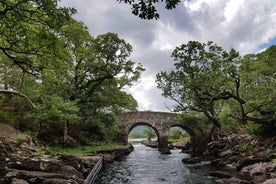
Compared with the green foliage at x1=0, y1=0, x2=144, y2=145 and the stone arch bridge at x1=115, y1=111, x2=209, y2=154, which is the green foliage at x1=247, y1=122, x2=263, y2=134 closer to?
the green foliage at x1=0, y1=0, x2=144, y2=145

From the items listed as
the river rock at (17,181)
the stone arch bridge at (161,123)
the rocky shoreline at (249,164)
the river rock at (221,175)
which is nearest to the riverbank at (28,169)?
the river rock at (17,181)

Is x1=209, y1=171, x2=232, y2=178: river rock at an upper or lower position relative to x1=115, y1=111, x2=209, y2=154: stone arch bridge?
lower

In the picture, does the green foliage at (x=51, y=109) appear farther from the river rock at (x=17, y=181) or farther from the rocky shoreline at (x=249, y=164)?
the rocky shoreline at (x=249, y=164)

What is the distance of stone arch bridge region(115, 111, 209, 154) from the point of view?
34781mm

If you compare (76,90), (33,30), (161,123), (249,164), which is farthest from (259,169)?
(161,123)

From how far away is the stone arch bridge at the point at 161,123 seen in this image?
34781 millimetres

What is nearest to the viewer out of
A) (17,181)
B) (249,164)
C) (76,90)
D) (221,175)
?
(17,181)

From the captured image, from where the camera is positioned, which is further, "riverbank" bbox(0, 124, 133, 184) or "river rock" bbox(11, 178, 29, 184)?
"riverbank" bbox(0, 124, 133, 184)

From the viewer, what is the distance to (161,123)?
36219 mm

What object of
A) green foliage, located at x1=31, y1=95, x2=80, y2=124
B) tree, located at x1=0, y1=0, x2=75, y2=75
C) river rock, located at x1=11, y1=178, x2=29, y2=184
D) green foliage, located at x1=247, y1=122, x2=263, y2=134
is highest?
tree, located at x1=0, y1=0, x2=75, y2=75

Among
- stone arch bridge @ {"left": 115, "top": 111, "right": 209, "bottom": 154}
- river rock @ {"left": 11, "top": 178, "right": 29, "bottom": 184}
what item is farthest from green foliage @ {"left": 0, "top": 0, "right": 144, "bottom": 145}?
river rock @ {"left": 11, "top": 178, "right": 29, "bottom": 184}

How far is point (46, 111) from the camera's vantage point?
53.7 ft

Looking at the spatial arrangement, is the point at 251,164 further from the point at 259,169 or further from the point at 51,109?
the point at 51,109

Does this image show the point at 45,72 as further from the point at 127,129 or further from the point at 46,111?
the point at 127,129
